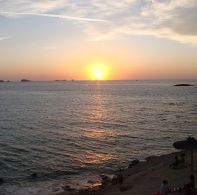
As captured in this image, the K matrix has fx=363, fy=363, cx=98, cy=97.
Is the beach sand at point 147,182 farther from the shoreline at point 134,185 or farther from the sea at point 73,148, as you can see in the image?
the sea at point 73,148

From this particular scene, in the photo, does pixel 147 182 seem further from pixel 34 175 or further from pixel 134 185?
A: pixel 34 175

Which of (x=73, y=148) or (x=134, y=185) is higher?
(x=134, y=185)

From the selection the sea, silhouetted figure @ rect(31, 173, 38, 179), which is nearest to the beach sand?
the sea

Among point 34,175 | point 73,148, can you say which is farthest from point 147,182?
point 73,148

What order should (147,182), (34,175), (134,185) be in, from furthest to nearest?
1. (34,175)
2. (134,185)
3. (147,182)

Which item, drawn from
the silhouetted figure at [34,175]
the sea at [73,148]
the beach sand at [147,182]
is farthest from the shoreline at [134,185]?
the silhouetted figure at [34,175]

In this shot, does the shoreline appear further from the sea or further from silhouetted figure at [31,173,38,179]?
silhouetted figure at [31,173,38,179]

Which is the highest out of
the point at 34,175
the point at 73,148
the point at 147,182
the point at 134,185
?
the point at 147,182

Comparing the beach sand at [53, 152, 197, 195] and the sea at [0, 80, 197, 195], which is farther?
the sea at [0, 80, 197, 195]

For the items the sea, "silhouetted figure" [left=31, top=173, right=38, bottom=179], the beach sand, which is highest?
the beach sand

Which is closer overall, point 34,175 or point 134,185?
point 134,185

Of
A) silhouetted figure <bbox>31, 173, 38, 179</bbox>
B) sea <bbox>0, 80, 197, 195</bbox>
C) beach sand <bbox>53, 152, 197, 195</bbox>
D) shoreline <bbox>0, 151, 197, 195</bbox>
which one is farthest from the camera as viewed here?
silhouetted figure <bbox>31, 173, 38, 179</bbox>

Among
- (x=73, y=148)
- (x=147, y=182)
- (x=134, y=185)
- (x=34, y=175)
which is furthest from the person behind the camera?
(x=73, y=148)

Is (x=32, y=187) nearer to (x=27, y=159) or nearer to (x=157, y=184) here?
(x=27, y=159)
